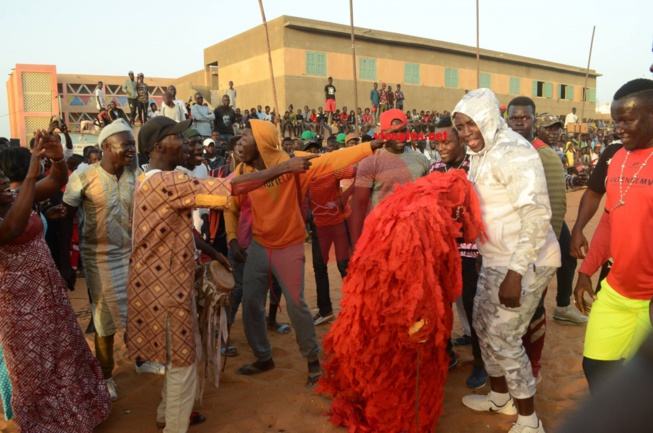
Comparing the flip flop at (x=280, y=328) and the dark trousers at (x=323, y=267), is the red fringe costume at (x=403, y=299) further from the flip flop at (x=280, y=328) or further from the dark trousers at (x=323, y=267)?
the dark trousers at (x=323, y=267)

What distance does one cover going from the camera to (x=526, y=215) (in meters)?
2.97

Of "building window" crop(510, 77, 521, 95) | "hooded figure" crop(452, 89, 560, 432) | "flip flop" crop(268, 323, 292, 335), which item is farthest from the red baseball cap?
"building window" crop(510, 77, 521, 95)

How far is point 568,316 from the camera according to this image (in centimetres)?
562

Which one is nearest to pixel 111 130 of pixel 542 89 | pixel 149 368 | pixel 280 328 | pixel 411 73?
pixel 149 368

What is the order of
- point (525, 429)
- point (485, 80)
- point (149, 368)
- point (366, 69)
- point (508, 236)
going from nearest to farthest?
1. point (508, 236)
2. point (525, 429)
3. point (149, 368)
4. point (366, 69)
5. point (485, 80)

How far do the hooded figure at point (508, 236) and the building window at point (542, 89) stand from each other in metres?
39.0

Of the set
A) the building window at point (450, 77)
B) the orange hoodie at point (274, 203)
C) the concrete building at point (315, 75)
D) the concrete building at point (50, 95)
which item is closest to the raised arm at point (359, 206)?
the orange hoodie at point (274, 203)

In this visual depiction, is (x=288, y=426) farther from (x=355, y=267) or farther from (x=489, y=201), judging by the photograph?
(x=489, y=201)

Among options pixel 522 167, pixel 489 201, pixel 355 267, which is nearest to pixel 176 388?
pixel 355 267

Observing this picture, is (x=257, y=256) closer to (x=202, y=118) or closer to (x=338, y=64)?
(x=202, y=118)

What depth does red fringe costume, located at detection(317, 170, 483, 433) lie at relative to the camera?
285cm

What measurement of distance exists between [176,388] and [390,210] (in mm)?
1805

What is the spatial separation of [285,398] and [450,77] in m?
31.3

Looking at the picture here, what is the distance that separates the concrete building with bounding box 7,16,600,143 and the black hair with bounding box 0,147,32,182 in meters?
20.6
